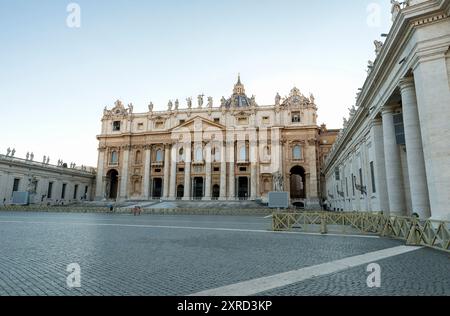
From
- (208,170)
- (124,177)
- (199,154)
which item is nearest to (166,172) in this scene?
(199,154)

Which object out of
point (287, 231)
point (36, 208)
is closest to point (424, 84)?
point (287, 231)

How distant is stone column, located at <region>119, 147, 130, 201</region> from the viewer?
184 feet

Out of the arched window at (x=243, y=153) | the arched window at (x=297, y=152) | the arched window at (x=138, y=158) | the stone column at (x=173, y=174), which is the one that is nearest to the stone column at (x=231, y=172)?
the arched window at (x=243, y=153)

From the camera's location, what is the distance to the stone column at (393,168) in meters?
14.1

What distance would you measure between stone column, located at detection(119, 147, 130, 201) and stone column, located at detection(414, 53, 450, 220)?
176 feet

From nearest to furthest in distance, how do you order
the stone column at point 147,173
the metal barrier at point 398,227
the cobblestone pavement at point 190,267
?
the cobblestone pavement at point 190,267 < the metal barrier at point 398,227 < the stone column at point 147,173

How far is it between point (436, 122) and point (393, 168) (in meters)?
5.10

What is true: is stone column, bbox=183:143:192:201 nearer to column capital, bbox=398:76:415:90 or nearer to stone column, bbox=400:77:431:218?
stone column, bbox=400:77:431:218

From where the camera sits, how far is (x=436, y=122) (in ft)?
31.7

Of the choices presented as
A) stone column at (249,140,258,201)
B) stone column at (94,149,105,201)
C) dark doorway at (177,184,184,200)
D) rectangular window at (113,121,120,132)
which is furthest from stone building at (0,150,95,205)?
stone column at (249,140,258,201)

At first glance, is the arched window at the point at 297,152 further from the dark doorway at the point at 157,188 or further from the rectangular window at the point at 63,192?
the rectangular window at the point at 63,192

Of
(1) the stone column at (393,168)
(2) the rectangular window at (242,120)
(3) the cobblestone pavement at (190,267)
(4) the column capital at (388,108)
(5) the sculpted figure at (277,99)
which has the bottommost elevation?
(3) the cobblestone pavement at (190,267)

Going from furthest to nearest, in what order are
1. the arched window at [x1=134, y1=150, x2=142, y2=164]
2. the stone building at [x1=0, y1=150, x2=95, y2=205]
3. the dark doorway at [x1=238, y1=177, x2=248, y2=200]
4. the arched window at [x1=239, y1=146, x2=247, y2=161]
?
the arched window at [x1=134, y1=150, x2=142, y2=164], the dark doorway at [x1=238, y1=177, x2=248, y2=200], the arched window at [x1=239, y1=146, x2=247, y2=161], the stone building at [x1=0, y1=150, x2=95, y2=205]

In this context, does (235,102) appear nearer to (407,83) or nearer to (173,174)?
(173,174)
